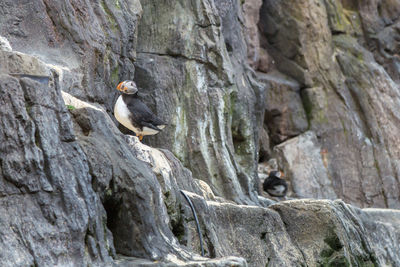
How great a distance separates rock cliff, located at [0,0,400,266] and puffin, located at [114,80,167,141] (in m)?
0.36

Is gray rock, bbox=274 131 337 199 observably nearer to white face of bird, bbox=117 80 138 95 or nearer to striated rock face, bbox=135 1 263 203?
striated rock face, bbox=135 1 263 203

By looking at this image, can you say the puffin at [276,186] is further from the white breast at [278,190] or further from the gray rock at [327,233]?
the gray rock at [327,233]

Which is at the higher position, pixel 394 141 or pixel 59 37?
pixel 59 37

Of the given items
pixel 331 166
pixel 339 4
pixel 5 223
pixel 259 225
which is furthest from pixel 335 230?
pixel 339 4

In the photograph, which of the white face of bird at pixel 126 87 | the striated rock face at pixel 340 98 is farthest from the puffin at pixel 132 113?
the striated rock face at pixel 340 98

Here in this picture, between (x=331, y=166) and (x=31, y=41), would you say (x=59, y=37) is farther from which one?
(x=331, y=166)

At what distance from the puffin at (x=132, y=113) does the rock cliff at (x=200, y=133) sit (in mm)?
365

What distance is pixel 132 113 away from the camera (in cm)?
780

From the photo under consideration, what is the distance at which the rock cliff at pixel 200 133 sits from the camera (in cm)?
474

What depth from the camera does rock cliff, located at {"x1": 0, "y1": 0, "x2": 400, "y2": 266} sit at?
187 inches

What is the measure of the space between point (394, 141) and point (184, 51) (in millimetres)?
7611

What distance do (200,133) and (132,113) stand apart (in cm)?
365

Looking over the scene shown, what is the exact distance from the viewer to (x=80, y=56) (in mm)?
8492

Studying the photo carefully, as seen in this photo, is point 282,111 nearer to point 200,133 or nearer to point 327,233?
point 200,133
